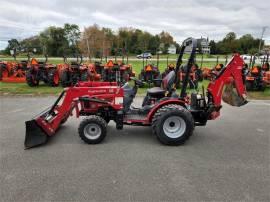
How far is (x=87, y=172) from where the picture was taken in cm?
358

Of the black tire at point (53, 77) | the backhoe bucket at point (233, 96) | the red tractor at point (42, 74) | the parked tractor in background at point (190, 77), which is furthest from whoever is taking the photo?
the black tire at point (53, 77)

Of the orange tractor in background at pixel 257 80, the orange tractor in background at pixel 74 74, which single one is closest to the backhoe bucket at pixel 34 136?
the orange tractor in background at pixel 74 74

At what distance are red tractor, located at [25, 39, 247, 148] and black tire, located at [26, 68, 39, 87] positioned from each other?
7.54m

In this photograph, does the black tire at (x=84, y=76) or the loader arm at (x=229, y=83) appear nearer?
the loader arm at (x=229, y=83)

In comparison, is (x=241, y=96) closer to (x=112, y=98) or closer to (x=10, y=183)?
(x=112, y=98)

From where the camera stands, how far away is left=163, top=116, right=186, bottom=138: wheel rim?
4.59 m

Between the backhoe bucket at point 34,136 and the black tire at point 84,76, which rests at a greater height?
the black tire at point 84,76

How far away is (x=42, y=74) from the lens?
1214 cm

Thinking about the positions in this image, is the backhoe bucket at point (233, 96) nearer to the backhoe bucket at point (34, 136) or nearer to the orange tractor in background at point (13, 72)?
the backhoe bucket at point (34, 136)

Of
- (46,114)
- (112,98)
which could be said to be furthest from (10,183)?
(112,98)

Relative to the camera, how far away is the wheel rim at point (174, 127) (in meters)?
4.59

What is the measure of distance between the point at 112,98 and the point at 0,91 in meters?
7.62

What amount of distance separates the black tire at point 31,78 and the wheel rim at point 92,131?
8256mm

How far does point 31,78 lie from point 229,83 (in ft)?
31.3
